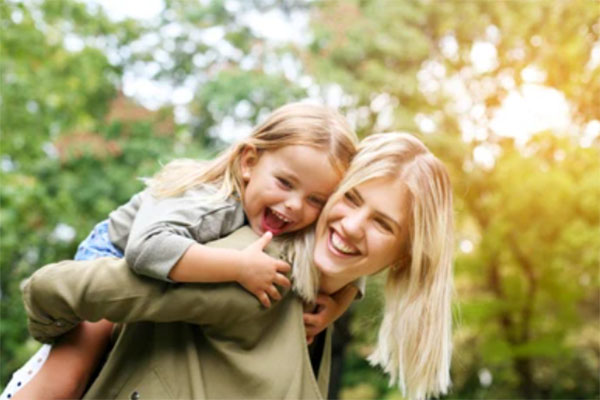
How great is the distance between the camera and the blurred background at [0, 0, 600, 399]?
9.30 meters

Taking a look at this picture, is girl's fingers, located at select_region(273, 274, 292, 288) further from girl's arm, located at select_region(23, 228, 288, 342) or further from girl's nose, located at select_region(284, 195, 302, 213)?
girl's nose, located at select_region(284, 195, 302, 213)

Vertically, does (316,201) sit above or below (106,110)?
above

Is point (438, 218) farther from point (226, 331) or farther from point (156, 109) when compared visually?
point (156, 109)

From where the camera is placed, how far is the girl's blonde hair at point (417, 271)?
2.08 metres

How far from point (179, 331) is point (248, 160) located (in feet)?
1.82

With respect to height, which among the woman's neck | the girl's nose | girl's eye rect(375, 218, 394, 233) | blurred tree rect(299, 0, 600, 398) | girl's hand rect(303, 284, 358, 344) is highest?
the girl's nose

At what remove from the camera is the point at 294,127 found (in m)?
2.16

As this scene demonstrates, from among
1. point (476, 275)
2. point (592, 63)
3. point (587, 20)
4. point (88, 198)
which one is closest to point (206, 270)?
point (587, 20)

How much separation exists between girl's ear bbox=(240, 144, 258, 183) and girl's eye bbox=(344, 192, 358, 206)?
1.06 feet

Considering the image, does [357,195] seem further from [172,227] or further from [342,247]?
[172,227]

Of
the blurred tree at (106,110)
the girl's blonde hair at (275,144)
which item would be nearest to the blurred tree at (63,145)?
the blurred tree at (106,110)

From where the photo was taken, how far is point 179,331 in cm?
200

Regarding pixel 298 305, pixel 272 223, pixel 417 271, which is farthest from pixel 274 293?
pixel 417 271

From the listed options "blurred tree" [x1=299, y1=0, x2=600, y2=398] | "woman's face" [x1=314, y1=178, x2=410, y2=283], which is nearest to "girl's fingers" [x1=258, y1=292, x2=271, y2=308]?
"woman's face" [x1=314, y1=178, x2=410, y2=283]
